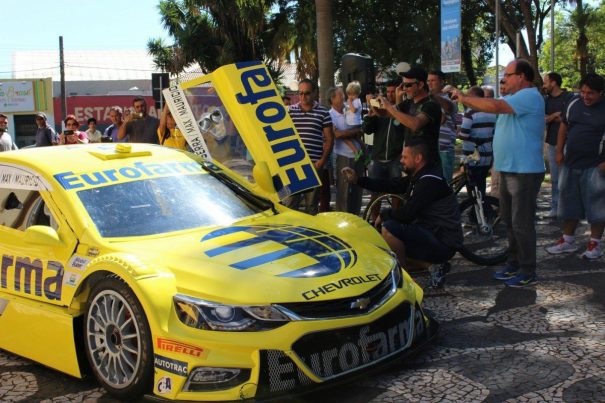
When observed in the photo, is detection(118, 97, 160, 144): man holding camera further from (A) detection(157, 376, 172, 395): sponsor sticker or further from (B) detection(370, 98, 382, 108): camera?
(A) detection(157, 376, 172, 395): sponsor sticker

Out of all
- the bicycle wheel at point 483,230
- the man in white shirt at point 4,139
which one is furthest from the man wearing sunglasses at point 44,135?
the bicycle wheel at point 483,230

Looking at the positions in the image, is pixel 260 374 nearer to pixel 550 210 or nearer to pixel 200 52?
pixel 550 210

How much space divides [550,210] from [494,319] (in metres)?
5.33

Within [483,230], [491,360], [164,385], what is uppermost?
[483,230]

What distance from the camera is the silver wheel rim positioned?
3570 mm

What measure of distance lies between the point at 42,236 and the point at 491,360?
2.73 meters

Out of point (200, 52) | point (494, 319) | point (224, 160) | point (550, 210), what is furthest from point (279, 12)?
point (494, 319)

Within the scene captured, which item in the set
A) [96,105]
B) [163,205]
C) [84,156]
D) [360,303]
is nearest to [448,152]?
[163,205]

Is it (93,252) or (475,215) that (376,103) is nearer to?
(475,215)

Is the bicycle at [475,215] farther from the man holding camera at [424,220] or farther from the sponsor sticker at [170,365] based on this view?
the sponsor sticker at [170,365]

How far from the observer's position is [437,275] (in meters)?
5.70

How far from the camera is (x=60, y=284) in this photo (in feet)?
13.1

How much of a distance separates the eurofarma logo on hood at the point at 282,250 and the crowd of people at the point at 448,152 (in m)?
1.31

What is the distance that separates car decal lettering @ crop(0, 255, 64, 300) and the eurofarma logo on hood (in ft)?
2.91
